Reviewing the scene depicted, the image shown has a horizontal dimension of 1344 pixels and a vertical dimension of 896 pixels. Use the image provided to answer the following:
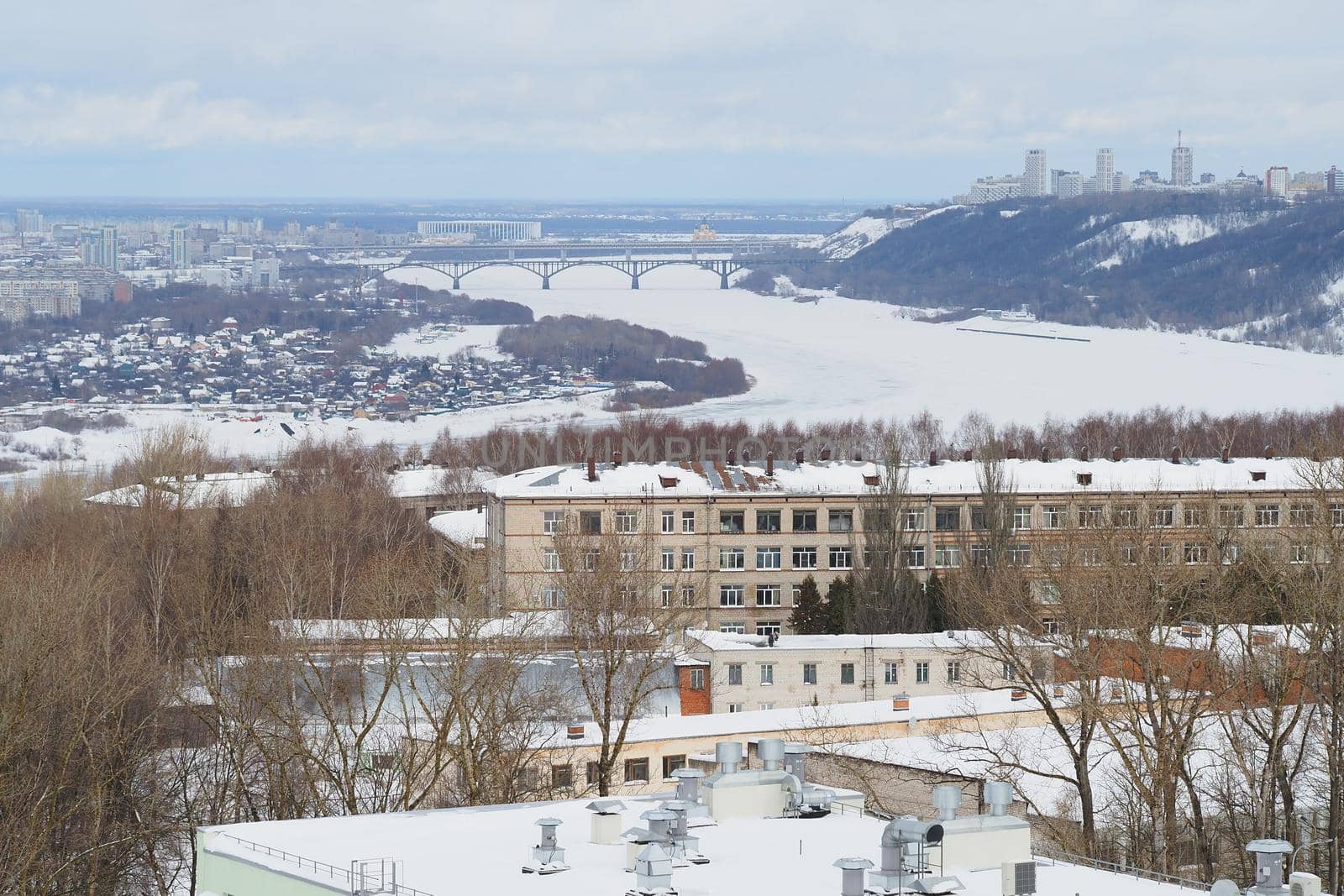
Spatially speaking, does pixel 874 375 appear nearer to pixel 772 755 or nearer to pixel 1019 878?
pixel 772 755

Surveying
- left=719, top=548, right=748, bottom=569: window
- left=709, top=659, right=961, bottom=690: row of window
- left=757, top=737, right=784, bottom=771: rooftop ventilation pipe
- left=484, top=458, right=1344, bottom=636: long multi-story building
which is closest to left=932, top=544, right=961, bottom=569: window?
left=484, top=458, right=1344, bottom=636: long multi-story building

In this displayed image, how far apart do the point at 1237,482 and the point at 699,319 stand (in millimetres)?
125259

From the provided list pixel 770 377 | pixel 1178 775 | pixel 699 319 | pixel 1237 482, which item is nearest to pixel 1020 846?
pixel 1178 775

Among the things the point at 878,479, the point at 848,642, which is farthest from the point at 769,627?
the point at 848,642

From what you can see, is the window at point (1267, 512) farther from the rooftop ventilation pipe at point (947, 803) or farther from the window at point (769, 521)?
the rooftop ventilation pipe at point (947, 803)

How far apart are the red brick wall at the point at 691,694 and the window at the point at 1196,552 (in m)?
6.51

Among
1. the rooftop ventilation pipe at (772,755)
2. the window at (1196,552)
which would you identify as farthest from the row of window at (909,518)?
the rooftop ventilation pipe at (772,755)

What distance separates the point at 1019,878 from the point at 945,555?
91.2ft

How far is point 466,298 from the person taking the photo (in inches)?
7372

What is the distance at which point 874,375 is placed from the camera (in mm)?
125812

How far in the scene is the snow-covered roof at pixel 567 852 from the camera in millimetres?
13484

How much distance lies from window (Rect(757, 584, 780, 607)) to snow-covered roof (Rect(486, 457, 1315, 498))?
1.63 meters

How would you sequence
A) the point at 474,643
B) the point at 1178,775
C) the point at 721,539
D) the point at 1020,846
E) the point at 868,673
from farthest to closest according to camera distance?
the point at 721,539, the point at 868,673, the point at 474,643, the point at 1178,775, the point at 1020,846

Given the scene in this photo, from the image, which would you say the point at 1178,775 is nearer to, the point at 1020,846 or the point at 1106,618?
the point at 1106,618
